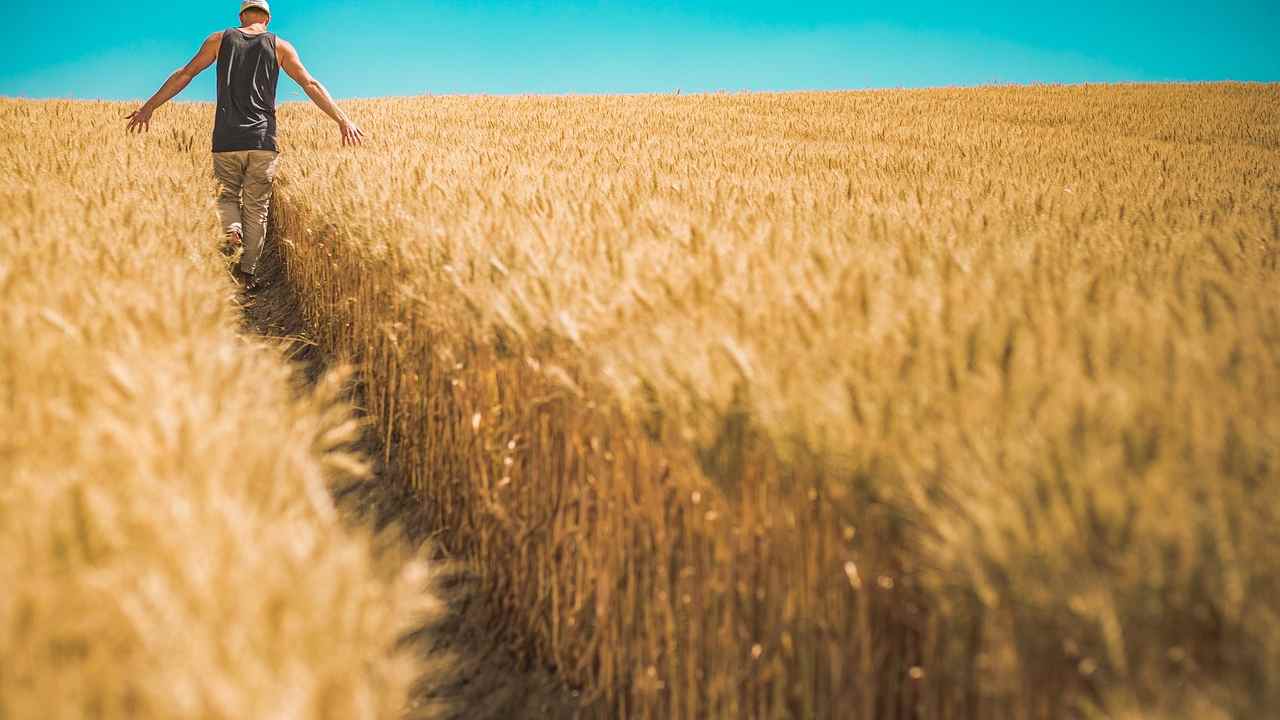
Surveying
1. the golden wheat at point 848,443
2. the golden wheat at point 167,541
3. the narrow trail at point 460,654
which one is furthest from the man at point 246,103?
the golden wheat at point 167,541

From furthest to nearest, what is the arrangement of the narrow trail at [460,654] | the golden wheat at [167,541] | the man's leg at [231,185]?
1. the man's leg at [231,185]
2. the narrow trail at [460,654]
3. the golden wheat at [167,541]

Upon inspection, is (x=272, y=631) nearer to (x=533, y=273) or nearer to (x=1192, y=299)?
(x=533, y=273)

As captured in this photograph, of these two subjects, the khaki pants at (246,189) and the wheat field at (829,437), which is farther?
the khaki pants at (246,189)

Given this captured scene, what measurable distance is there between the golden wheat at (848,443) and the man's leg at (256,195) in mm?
2726

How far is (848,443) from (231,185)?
19.7 ft

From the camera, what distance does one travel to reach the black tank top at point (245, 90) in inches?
217

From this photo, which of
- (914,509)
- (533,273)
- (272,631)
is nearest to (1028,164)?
(533,273)

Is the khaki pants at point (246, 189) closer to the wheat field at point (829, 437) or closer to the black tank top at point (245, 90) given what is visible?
the black tank top at point (245, 90)

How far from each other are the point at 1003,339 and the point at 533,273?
1146 mm

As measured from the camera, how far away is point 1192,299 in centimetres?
168

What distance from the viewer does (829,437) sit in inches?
47.0

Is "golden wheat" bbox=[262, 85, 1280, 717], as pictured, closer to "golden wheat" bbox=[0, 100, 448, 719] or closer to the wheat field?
the wheat field

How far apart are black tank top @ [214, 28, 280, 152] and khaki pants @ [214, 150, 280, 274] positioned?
0.33ft

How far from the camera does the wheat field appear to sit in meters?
0.92
